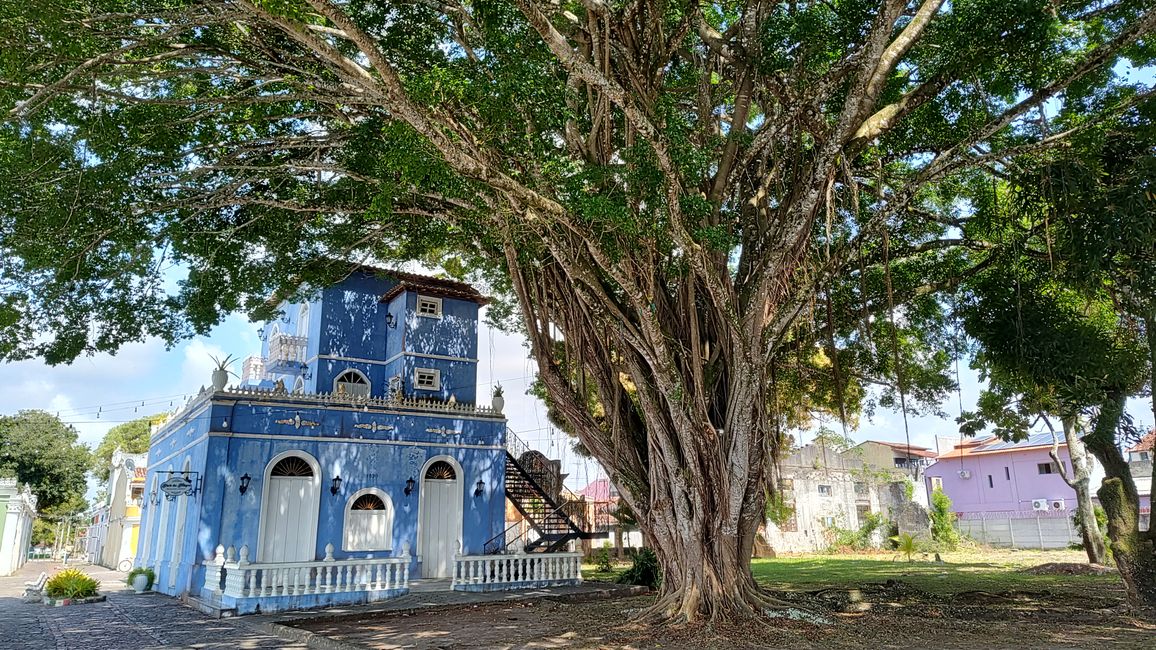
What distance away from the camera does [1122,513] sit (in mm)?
9305

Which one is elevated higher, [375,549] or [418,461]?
[418,461]

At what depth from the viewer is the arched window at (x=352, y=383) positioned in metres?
16.7

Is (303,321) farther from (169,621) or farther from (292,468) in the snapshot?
(169,621)

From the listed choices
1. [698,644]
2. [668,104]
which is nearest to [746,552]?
[698,644]

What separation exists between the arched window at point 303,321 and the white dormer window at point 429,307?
2956 mm

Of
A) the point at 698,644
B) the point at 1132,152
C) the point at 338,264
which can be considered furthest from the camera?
the point at 338,264

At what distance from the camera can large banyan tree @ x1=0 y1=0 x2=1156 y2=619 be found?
7363 mm

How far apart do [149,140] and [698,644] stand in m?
9.07

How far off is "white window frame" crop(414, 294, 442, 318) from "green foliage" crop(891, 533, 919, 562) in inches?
611

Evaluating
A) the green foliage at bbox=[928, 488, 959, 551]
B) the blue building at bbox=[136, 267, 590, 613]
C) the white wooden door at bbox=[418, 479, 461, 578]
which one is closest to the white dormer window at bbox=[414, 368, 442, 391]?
the blue building at bbox=[136, 267, 590, 613]

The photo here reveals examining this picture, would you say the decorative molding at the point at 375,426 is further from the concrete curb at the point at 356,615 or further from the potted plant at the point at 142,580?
the potted plant at the point at 142,580

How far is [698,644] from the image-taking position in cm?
728

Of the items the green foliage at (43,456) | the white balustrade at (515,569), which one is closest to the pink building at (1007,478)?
the white balustrade at (515,569)

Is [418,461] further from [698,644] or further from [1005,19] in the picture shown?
[1005,19]
